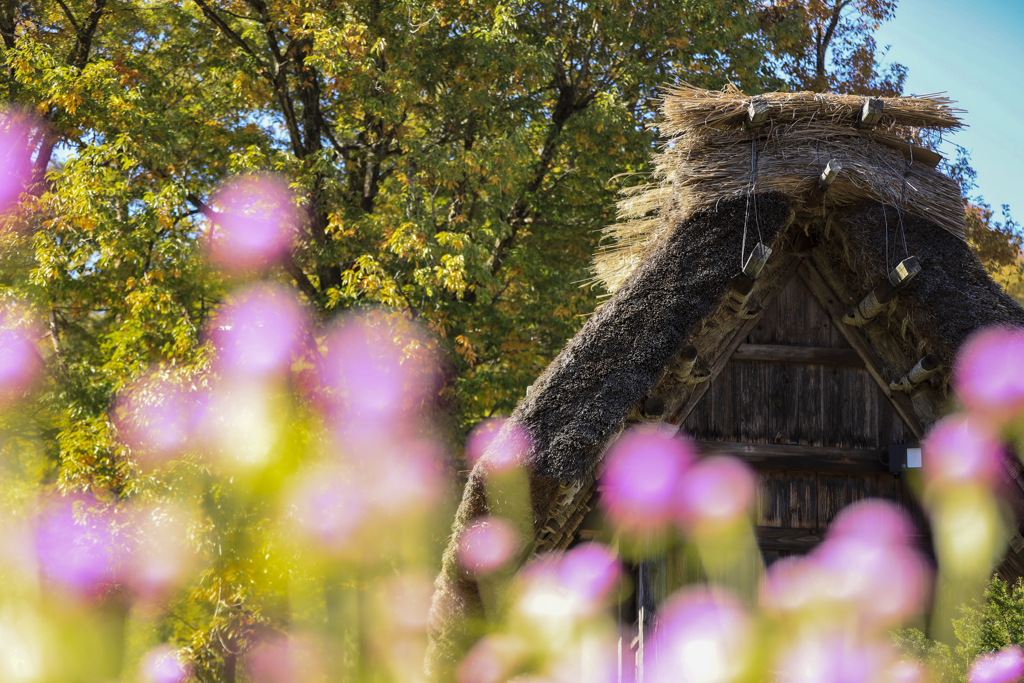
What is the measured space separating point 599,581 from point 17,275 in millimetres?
8588

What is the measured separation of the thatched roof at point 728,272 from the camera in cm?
443

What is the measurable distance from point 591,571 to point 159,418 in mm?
6520

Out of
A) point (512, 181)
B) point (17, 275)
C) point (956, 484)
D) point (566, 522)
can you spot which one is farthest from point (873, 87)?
point (17, 275)

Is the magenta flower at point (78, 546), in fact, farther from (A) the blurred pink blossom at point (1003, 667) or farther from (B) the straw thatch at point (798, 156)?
(A) the blurred pink blossom at point (1003, 667)

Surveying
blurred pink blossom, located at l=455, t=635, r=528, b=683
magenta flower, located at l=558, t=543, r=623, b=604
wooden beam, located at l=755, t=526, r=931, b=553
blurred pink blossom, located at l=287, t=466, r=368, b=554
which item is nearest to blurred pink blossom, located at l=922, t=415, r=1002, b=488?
wooden beam, located at l=755, t=526, r=931, b=553

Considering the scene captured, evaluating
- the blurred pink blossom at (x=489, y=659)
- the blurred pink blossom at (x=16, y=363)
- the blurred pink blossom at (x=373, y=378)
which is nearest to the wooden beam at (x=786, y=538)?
the blurred pink blossom at (x=489, y=659)

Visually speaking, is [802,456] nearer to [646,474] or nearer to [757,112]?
[646,474]

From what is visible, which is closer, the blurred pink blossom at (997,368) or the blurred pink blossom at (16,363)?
the blurred pink blossom at (997,368)

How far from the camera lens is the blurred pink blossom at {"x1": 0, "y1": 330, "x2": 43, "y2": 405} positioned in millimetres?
10094

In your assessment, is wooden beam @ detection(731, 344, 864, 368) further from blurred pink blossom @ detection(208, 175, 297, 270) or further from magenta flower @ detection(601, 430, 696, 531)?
blurred pink blossom @ detection(208, 175, 297, 270)

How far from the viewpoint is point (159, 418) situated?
998 centimetres

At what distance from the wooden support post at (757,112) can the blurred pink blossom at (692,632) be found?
290cm

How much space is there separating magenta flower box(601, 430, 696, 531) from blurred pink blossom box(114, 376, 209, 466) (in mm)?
6633

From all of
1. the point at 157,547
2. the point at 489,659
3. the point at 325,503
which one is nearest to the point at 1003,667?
the point at 489,659
